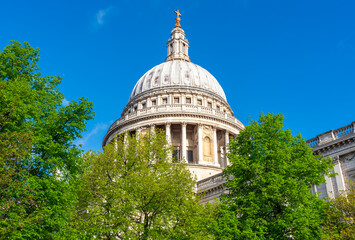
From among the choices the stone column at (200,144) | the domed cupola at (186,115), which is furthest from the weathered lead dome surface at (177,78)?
the stone column at (200,144)

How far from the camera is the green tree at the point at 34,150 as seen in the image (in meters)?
18.5

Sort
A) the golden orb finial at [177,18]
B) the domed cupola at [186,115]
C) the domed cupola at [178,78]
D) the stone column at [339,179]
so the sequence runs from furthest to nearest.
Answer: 1. the golden orb finial at [177,18]
2. the domed cupola at [178,78]
3. the domed cupola at [186,115]
4. the stone column at [339,179]

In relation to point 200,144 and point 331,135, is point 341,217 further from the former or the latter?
point 200,144

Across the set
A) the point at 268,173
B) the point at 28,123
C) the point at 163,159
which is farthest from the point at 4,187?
the point at 268,173

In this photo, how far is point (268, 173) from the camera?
2486cm

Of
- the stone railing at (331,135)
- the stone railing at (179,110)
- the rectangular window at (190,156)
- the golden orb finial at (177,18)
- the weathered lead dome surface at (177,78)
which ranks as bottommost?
the stone railing at (331,135)

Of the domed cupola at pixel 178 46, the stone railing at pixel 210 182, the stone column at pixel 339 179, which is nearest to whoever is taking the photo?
the stone column at pixel 339 179

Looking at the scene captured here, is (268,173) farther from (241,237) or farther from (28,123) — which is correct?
(28,123)

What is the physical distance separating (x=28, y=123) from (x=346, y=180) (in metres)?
24.1

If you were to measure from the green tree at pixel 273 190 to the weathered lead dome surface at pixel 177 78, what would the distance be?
4499 centimetres

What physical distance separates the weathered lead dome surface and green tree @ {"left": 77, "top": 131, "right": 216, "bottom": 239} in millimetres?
44756

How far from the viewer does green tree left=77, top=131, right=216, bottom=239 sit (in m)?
23.6

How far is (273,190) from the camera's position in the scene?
79.3 ft

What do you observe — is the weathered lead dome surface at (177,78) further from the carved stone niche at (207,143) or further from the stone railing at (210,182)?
the stone railing at (210,182)
